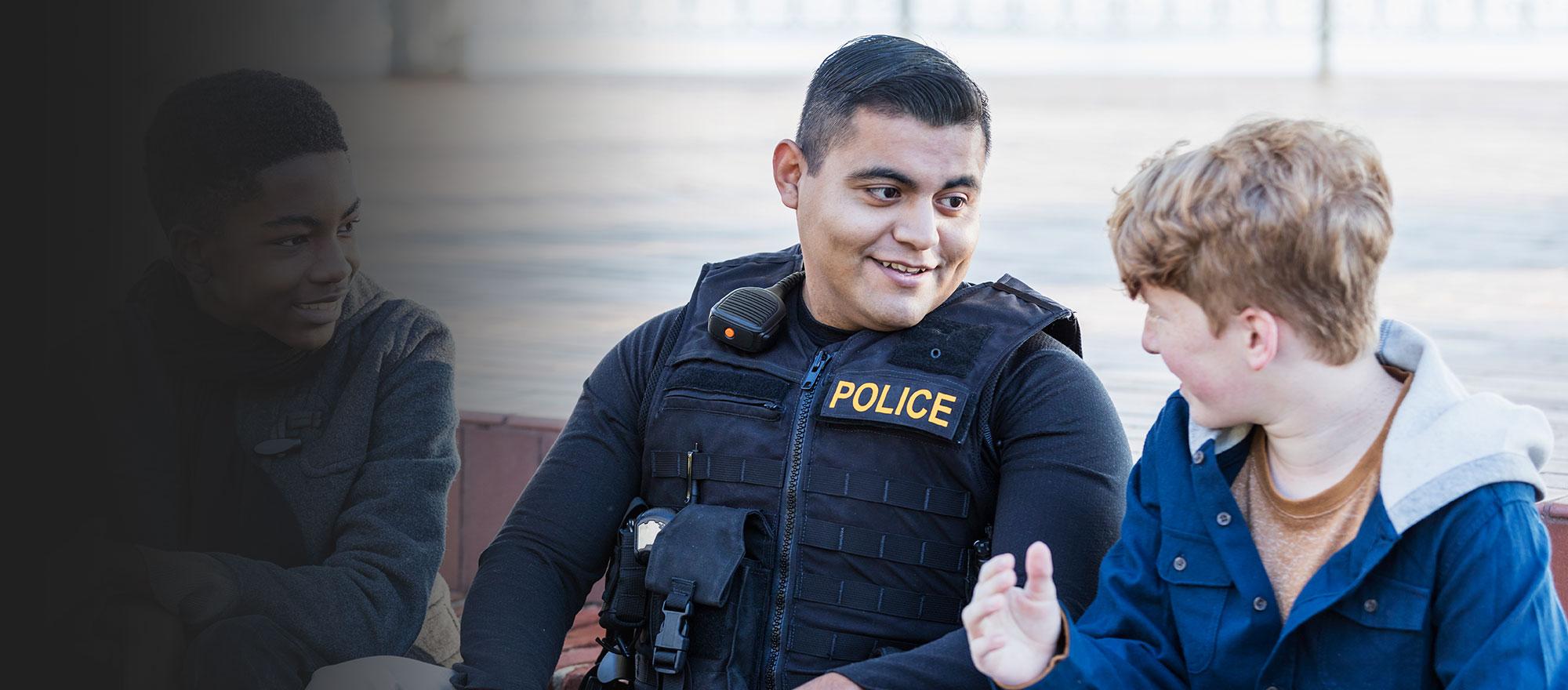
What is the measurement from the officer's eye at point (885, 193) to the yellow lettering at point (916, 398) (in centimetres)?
31

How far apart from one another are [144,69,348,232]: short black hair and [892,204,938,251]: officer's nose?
0.90 m

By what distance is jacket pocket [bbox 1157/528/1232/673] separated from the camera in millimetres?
2184

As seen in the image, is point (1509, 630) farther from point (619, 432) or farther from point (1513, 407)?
point (619, 432)

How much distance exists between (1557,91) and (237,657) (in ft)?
49.3

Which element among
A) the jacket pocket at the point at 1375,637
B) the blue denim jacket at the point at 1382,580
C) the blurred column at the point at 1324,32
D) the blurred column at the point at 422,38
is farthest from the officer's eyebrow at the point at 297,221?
the blurred column at the point at 1324,32

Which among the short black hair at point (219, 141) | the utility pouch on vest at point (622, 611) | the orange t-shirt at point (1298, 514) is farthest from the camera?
the utility pouch on vest at point (622, 611)

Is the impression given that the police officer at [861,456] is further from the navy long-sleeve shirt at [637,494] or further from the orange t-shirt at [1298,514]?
the orange t-shirt at [1298,514]

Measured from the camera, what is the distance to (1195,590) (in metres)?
2.21

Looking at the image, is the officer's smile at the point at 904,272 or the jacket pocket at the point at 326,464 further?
the officer's smile at the point at 904,272

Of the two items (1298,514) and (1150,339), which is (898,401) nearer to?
(1150,339)

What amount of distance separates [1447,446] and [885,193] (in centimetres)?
98

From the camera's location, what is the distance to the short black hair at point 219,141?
7.76ft

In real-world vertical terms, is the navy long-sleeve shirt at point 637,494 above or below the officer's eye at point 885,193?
below

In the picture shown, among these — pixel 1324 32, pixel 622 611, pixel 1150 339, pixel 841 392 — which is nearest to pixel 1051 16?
pixel 1324 32
